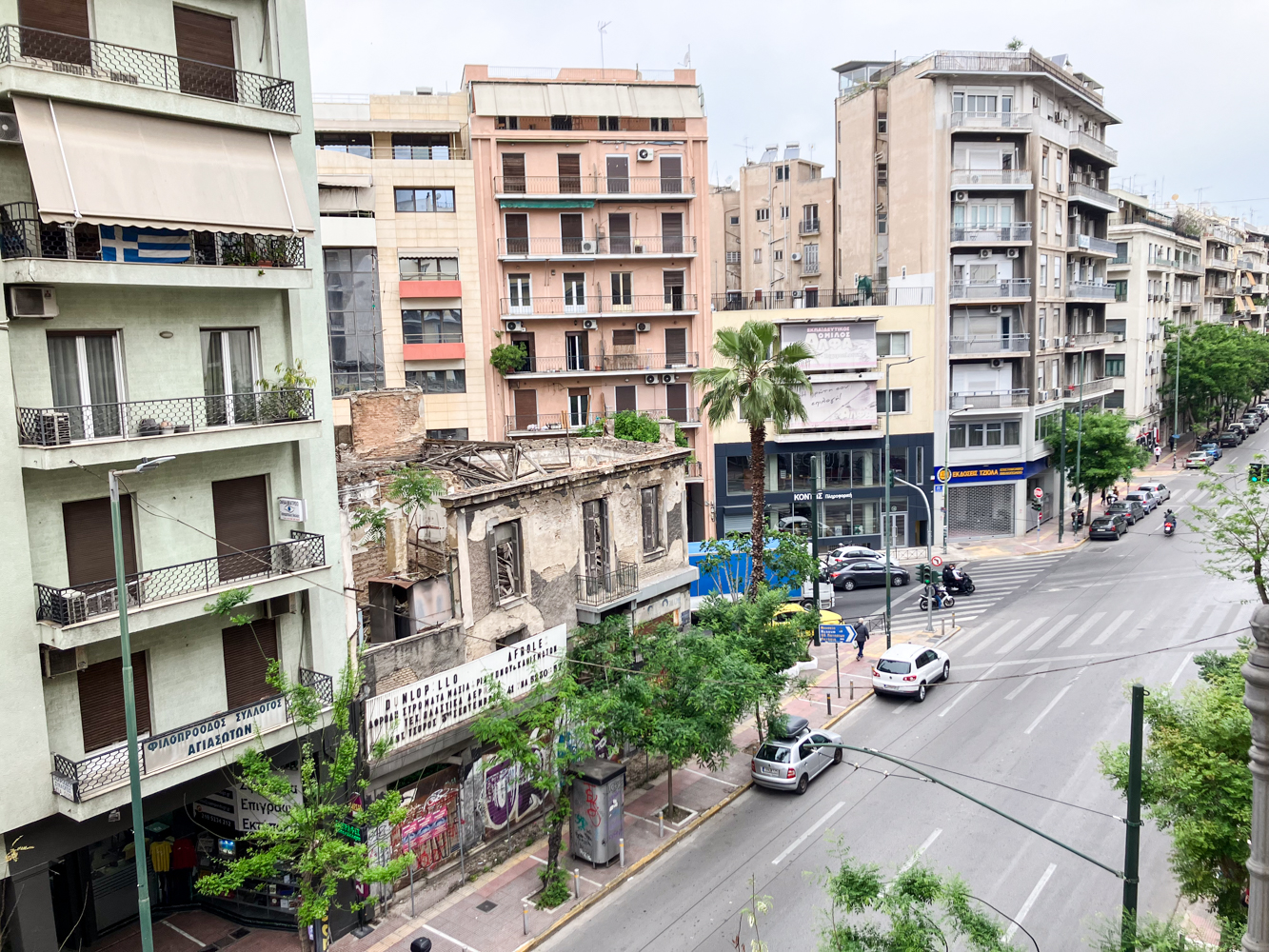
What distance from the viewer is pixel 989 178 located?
53625 mm

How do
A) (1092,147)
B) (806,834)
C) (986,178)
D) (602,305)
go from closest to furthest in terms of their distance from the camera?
(806,834) → (602,305) → (986,178) → (1092,147)

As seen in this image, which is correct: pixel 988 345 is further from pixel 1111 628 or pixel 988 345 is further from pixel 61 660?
pixel 61 660

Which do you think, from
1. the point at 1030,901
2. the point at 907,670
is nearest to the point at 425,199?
the point at 907,670

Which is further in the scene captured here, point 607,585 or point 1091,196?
point 1091,196

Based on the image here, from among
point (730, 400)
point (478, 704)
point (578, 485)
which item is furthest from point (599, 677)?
point (730, 400)

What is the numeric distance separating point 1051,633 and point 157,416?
1299 inches

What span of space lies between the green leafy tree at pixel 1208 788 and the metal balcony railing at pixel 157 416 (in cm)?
1615

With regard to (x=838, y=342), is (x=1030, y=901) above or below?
below

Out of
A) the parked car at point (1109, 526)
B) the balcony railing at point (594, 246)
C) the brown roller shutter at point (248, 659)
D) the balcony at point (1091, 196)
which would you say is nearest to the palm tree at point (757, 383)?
the brown roller shutter at point (248, 659)

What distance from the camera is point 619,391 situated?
49.2m

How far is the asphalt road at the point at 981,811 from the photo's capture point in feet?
62.0

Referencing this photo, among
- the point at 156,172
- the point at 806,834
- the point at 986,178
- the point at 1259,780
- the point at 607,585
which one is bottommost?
the point at 806,834

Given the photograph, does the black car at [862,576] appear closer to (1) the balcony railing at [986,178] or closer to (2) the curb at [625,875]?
(2) the curb at [625,875]

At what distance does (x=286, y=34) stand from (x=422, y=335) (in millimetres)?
27944
